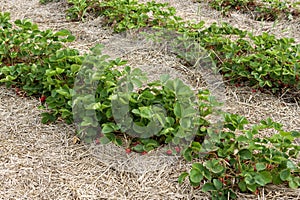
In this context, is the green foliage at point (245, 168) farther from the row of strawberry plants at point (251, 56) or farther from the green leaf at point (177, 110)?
the row of strawberry plants at point (251, 56)

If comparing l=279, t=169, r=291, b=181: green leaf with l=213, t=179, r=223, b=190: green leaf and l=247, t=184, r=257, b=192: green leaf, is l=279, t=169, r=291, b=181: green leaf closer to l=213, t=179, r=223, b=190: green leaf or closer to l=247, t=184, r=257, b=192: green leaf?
l=247, t=184, r=257, b=192: green leaf

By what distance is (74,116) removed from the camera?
7.45 feet

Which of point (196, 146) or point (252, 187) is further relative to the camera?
point (196, 146)

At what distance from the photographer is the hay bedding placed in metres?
1.94

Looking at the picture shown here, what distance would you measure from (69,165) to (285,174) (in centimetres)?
110

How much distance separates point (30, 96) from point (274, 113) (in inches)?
63.4

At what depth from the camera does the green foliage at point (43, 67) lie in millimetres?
2346

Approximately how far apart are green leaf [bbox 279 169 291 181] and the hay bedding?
5.2 inches

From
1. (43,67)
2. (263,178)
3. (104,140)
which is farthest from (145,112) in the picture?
(43,67)

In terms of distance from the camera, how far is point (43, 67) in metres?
2.59

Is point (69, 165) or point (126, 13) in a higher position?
point (126, 13)

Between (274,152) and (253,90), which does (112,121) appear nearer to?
(274,152)

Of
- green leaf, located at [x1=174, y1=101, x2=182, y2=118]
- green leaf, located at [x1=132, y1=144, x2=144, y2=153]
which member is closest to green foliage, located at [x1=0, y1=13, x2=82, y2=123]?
green leaf, located at [x1=132, y1=144, x2=144, y2=153]

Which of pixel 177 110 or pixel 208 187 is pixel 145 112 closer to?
pixel 177 110
